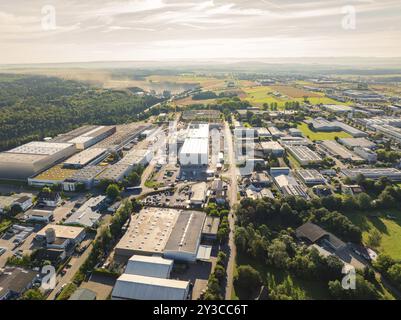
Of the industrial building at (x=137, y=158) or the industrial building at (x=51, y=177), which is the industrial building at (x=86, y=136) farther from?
the industrial building at (x=51, y=177)

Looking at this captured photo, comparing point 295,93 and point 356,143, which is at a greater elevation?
point 295,93

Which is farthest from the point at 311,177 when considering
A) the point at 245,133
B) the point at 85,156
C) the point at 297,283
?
the point at 85,156

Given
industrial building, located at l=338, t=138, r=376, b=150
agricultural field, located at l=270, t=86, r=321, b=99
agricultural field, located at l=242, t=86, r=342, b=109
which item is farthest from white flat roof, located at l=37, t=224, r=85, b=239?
agricultural field, located at l=270, t=86, r=321, b=99

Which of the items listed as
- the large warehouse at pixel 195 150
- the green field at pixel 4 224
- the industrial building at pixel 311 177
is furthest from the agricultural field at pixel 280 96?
the green field at pixel 4 224

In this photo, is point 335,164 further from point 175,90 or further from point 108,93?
point 175,90

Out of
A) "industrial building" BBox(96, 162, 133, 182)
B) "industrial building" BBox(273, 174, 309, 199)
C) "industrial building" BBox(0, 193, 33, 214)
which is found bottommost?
"industrial building" BBox(0, 193, 33, 214)

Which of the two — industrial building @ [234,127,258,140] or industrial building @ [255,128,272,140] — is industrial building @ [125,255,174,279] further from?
industrial building @ [255,128,272,140]

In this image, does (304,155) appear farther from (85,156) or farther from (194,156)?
(85,156)

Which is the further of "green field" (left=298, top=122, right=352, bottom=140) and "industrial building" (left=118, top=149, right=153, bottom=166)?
"green field" (left=298, top=122, right=352, bottom=140)
